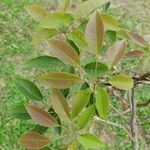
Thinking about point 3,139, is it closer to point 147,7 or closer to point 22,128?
point 22,128

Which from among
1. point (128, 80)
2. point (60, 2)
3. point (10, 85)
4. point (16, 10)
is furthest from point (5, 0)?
point (128, 80)

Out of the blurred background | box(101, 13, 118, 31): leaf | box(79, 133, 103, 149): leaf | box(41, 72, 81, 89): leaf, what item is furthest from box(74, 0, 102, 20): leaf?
the blurred background

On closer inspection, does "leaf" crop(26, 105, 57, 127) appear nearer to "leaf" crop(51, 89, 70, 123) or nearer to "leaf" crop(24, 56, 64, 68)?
"leaf" crop(51, 89, 70, 123)

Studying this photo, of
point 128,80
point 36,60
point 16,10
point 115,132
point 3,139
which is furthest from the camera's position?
point 16,10

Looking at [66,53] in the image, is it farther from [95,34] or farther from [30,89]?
[30,89]

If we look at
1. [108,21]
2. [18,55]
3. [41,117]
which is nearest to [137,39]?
[108,21]
